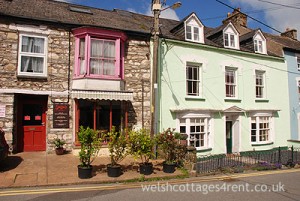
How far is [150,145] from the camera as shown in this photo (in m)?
8.42

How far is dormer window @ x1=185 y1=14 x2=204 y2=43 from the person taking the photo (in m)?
14.5

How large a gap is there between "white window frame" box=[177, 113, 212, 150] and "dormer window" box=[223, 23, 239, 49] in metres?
5.53

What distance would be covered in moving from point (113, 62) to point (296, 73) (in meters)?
15.1

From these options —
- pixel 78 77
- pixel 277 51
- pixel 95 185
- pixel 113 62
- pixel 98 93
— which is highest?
pixel 277 51

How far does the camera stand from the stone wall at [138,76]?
12386mm

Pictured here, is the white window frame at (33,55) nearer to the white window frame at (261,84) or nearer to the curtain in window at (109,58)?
the curtain in window at (109,58)

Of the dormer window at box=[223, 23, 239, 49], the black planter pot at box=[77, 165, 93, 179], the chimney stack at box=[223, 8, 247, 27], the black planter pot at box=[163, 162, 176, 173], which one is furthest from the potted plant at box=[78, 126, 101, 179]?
the chimney stack at box=[223, 8, 247, 27]

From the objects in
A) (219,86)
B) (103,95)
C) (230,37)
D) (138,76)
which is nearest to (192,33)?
(230,37)

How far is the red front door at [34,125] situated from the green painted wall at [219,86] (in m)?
6.06

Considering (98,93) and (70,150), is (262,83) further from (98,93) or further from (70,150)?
(70,150)

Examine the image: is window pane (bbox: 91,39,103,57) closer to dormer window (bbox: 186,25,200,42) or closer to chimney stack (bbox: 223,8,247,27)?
dormer window (bbox: 186,25,200,42)

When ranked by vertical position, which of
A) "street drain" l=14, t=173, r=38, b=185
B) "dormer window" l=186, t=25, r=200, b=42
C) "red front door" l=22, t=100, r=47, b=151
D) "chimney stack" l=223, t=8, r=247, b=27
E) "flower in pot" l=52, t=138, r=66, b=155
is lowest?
"street drain" l=14, t=173, r=38, b=185

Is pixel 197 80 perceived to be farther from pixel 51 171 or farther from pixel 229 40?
pixel 51 171

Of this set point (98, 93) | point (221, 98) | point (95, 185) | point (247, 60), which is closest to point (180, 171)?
point (95, 185)
